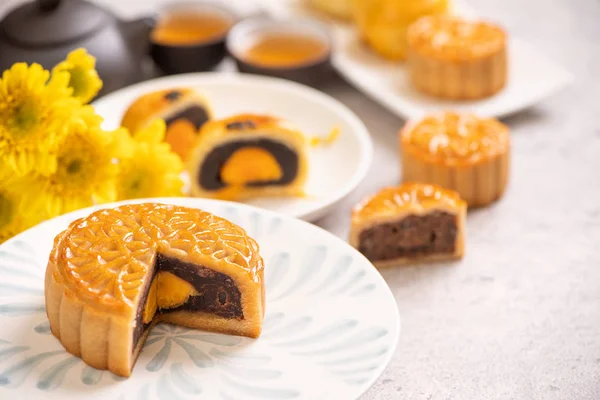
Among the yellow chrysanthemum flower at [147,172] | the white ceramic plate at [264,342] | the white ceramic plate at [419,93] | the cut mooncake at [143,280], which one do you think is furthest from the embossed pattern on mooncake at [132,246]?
the white ceramic plate at [419,93]

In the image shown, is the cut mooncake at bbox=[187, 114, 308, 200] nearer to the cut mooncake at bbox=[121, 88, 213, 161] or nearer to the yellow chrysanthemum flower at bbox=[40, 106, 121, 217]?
the cut mooncake at bbox=[121, 88, 213, 161]

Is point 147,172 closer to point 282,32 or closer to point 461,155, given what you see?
point 461,155

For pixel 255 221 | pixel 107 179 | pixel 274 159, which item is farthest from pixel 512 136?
pixel 107 179

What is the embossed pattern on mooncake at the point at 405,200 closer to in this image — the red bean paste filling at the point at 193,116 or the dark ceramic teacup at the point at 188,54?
the red bean paste filling at the point at 193,116

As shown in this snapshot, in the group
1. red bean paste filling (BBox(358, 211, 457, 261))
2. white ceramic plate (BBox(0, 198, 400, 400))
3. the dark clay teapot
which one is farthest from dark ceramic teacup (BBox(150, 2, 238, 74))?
white ceramic plate (BBox(0, 198, 400, 400))

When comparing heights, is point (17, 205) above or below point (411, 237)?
above

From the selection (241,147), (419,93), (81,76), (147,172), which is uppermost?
(81,76)

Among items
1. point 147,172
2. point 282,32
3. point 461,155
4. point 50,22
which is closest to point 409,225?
point 461,155
